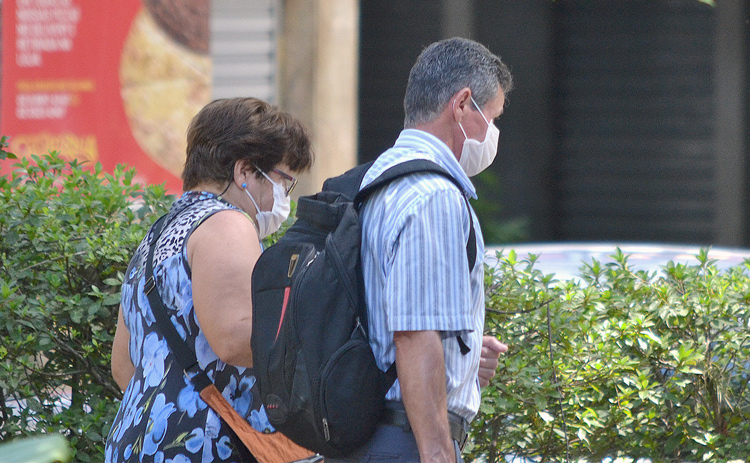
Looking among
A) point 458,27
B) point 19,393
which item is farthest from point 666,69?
point 19,393

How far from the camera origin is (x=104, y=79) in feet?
25.0

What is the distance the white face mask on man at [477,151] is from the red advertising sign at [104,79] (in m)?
5.42

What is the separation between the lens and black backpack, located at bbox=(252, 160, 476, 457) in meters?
2.01

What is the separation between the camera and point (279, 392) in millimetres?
2070

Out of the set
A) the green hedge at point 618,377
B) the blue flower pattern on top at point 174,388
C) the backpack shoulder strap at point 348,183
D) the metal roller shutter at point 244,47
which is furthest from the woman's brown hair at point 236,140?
the metal roller shutter at point 244,47

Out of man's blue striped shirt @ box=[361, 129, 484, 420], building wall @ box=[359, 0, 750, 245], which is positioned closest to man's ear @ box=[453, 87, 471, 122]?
man's blue striped shirt @ box=[361, 129, 484, 420]

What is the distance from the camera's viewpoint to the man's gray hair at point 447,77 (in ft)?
7.23

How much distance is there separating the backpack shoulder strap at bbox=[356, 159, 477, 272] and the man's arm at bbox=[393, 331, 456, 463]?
0.24 meters

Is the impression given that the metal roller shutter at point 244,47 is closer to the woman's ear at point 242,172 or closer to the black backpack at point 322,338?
the woman's ear at point 242,172

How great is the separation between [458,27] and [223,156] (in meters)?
8.97

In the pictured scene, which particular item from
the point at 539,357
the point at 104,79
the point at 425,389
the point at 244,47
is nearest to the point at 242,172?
the point at 425,389

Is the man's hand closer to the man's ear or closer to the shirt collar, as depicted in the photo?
the shirt collar

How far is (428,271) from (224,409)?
66 centimetres

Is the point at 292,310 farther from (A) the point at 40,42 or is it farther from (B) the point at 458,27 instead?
(B) the point at 458,27
